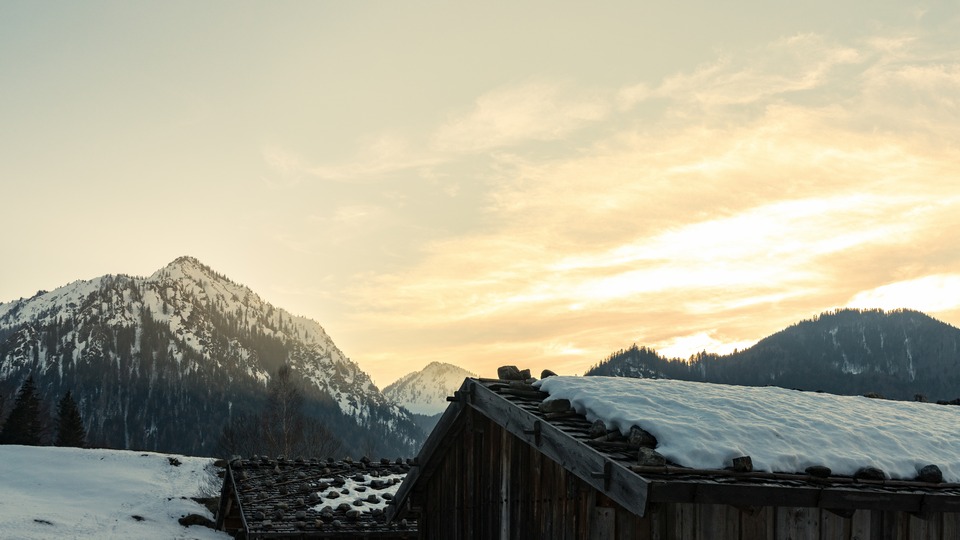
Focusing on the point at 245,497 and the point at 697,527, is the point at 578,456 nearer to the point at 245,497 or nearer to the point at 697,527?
the point at 697,527

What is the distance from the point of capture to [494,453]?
43.8 ft

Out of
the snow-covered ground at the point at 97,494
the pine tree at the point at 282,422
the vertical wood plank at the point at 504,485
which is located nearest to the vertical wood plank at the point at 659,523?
the vertical wood plank at the point at 504,485

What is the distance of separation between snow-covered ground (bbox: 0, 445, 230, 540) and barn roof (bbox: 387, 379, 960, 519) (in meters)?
31.8

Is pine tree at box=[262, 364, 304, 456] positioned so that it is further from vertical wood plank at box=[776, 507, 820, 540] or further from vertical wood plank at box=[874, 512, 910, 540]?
vertical wood plank at box=[776, 507, 820, 540]

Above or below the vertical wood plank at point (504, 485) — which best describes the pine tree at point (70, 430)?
below

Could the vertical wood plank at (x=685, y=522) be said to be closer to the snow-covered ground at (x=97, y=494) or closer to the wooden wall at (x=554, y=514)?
the wooden wall at (x=554, y=514)

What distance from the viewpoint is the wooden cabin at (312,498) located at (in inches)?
950

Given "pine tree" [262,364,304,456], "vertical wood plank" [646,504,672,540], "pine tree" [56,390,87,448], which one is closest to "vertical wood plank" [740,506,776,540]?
"vertical wood plank" [646,504,672,540]

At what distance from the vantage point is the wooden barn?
898 cm

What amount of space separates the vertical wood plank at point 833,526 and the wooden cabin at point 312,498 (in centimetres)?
1432

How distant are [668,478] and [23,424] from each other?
8529 cm

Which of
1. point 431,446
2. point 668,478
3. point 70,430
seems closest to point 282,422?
point 70,430

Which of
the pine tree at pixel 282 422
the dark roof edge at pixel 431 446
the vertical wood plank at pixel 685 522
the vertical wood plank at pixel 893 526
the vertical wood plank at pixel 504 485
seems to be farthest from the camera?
the pine tree at pixel 282 422

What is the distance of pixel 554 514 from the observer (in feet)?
36.8
